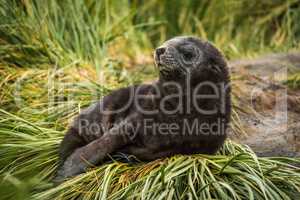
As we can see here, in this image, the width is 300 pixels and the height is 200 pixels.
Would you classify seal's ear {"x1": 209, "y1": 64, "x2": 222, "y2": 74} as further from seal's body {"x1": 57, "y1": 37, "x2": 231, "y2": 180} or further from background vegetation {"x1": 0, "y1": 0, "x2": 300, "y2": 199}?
background vegetation {"x1": 0, "y1": 0, "x2": 300, "y2": 199}

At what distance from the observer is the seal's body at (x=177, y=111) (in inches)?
180

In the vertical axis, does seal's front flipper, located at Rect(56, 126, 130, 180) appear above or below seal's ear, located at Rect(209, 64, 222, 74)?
below

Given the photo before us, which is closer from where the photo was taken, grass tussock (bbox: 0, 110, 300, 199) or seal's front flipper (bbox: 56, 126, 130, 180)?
grass tussock (bbox: 0, 110, 300, 199)

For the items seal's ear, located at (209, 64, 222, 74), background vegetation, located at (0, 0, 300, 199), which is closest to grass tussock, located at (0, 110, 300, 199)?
background vegetation, located at (0, 0, 300, 199)

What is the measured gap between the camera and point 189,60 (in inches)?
182

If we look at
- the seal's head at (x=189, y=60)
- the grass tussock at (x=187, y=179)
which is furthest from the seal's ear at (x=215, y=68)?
the grass tussock at (x=187, y=179)

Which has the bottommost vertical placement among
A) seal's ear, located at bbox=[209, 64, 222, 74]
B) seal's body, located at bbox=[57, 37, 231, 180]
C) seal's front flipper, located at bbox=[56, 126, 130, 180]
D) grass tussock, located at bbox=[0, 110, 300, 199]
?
grass tussock, located at bbox=[0, 110, 300, 199]

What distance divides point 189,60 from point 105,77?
2322mm

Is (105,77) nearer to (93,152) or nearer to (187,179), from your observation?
(93,152)

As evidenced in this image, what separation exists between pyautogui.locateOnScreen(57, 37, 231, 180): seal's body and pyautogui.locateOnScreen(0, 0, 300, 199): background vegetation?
0.12 m

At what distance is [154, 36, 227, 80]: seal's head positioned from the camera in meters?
4.58

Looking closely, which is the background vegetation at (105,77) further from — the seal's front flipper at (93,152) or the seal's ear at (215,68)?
the seal's ear at (215,68)

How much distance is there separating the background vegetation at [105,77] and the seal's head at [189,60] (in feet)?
1.86

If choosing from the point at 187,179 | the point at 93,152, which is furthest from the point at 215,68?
the point at 93,152
